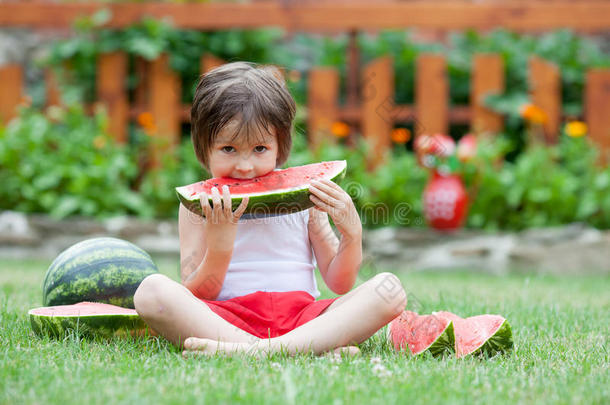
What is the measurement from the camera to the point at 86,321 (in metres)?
A: 2.93

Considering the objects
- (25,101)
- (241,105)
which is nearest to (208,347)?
(241,105)

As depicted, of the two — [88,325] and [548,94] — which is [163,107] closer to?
[548,94]

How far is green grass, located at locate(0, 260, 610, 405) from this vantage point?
2.06m

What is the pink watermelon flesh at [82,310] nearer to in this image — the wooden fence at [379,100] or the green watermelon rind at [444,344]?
the green watermelon rind at [444,344]

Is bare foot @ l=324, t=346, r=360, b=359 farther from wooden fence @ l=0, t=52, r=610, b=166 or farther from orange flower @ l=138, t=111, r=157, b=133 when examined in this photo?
orange flower @ l=138, t=111, r=157, b=133

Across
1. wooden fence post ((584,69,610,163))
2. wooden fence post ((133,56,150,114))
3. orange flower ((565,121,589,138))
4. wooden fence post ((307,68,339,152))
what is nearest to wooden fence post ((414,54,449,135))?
wooden fence post ((307,68,339,152))

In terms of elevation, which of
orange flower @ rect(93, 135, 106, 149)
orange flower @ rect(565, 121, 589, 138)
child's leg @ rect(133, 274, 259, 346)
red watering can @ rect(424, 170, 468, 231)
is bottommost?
red watering can @ rect(424, 170, 468, 231)

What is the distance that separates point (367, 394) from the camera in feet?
6.91

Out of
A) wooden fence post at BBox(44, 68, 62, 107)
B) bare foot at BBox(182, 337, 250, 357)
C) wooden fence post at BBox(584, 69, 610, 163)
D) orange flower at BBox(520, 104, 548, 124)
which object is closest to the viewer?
bare foot at BBox(182, 337, 250, 357)

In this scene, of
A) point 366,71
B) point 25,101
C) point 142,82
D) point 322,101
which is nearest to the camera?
point 322,101

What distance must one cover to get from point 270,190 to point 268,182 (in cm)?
12

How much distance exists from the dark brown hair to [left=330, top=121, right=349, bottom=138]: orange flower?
4057mm

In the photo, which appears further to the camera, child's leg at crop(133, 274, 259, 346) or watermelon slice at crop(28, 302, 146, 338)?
watermelon slice at crop(28, 302, 146, 338)

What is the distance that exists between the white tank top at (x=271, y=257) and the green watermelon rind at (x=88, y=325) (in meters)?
0.42
